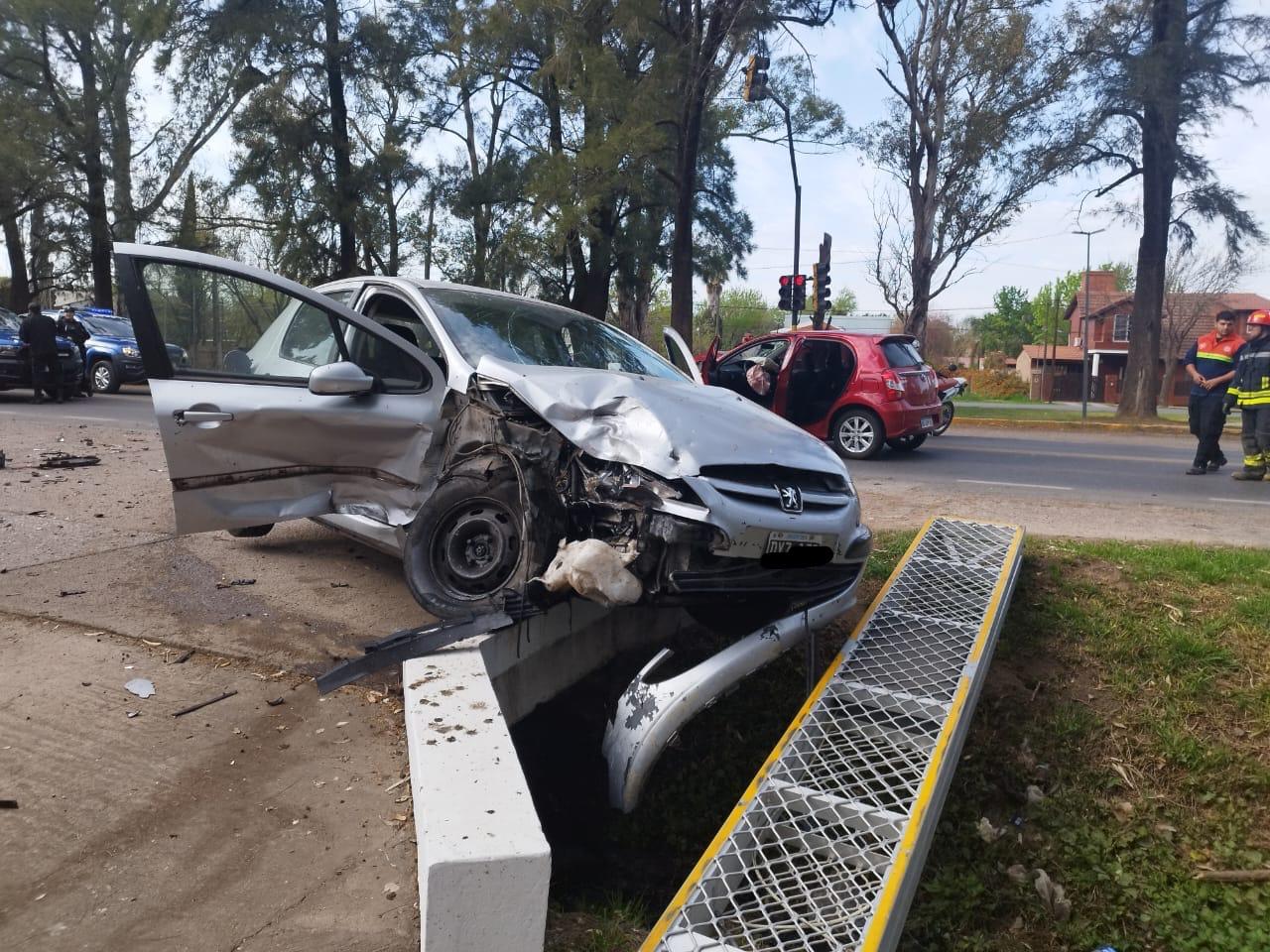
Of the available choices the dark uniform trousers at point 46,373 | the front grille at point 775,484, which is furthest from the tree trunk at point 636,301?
the front grille at point 775,484

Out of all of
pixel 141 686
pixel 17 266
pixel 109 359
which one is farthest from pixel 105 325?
pixel 141 686

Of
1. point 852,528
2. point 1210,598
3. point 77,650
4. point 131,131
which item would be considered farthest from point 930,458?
point 131,131

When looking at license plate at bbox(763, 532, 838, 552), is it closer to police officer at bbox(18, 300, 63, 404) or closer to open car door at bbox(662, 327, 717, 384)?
open car door at bbox(662, 327, 717, 384)

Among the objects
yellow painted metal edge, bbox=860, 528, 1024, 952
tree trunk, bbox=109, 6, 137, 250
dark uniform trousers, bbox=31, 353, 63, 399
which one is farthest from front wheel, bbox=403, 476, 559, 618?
tree trunk, bbox=109, 6, 137, 250

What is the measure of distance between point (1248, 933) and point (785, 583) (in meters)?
2.02

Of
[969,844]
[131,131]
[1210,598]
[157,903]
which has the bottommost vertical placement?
[969,844]

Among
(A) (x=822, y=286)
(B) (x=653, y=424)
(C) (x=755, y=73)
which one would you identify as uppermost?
(C) (x=755, y=73)

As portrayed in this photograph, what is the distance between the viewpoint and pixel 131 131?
29438 mm

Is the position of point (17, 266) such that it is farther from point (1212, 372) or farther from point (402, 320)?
point (1212, 372)

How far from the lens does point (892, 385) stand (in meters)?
12.0

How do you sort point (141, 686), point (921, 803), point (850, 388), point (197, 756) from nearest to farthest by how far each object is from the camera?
1. point (921, 803)
2. point (197, 756)
3. point (141, 686)
4. point (850, 388)

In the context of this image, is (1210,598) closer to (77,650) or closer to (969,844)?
(969,844)

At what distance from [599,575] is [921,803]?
141 cm

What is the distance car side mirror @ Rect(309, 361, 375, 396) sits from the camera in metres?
4.74
